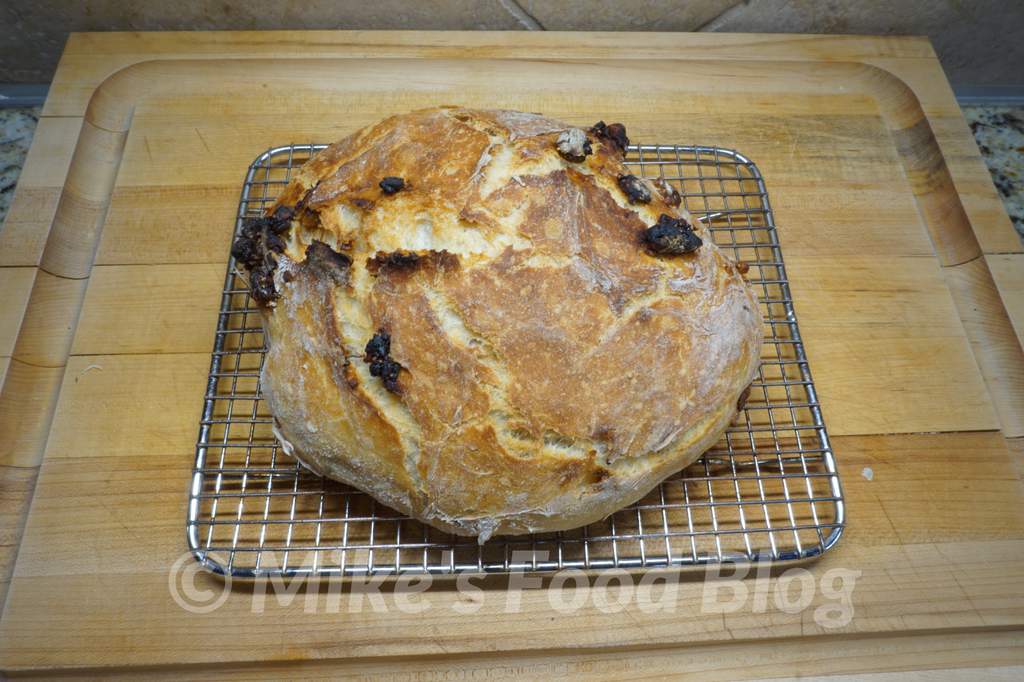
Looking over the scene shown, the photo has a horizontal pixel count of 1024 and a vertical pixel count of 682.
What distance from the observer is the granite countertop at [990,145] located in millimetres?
2334

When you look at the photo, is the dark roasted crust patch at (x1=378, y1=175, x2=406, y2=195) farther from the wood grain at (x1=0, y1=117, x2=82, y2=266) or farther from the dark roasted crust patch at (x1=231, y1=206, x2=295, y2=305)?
the wood grain at (x1=0, y1=117, x2=82, y2=266)

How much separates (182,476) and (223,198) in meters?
0.84

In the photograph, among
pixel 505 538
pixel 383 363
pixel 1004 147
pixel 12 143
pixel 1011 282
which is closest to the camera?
pixel 383 363

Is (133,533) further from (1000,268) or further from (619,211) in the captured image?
(1000,268)

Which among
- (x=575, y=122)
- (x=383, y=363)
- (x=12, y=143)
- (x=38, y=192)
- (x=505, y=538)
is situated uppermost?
(x=12, y=143)

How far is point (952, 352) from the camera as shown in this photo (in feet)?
6.18

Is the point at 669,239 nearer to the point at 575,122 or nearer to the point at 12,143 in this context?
the point at 575,122

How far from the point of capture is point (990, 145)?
2.51 m

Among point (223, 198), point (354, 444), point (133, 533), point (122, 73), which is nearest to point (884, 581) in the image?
point (354, 444)

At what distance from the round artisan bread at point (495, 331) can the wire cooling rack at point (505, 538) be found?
156mm

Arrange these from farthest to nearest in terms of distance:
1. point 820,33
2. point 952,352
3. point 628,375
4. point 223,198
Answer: point 820,33 < point 223,198 < point 952,352 < point 628,375

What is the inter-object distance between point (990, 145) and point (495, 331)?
2.23m

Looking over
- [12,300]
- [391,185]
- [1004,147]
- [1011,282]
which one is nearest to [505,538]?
[391,185]

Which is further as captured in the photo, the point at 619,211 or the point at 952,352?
the point at 952,352
